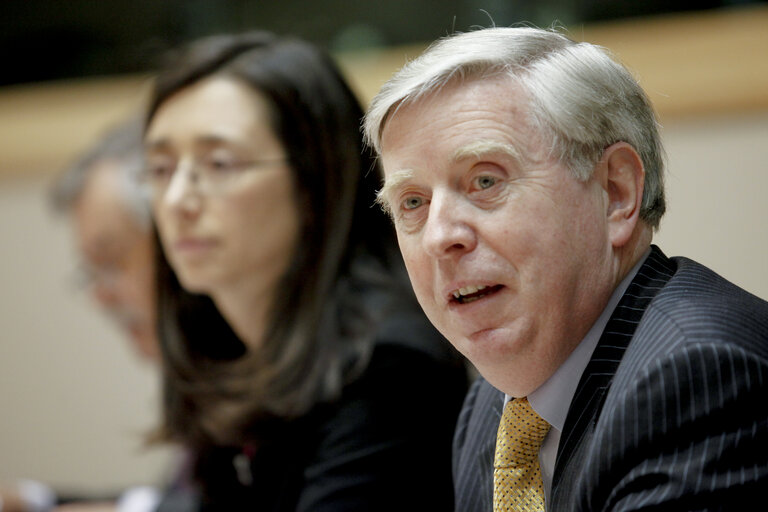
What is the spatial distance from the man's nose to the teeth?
5cm

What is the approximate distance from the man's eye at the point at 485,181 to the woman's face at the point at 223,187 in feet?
3.65

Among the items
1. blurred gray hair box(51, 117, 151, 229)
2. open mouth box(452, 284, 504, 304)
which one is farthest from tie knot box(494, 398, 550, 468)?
blurred gray hair box(51, 117, 151, 229)

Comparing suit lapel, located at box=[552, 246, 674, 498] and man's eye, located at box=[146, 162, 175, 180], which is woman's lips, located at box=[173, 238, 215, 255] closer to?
man's eye, located at box=[146, 162, 175, 180]

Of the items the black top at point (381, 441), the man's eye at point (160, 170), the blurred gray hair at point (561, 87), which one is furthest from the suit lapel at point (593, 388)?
the man's eye at point (160, 170)

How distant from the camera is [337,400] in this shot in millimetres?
2160

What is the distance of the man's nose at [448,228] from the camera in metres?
1.22

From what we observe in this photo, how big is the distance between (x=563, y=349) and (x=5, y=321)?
4.25 meters

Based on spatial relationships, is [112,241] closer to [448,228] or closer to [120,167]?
[120,167]

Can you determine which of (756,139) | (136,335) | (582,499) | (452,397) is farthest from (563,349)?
(136,335)

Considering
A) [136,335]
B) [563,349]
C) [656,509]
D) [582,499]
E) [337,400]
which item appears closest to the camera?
[656,509]

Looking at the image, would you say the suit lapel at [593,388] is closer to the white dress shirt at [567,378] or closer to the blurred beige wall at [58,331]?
the white dress shirt at [567,378]

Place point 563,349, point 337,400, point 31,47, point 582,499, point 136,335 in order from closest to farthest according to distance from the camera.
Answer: point 582,499 < point 563,349 < point 337,400 < point 136,335 < point 31,47

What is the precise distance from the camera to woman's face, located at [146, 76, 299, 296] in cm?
225

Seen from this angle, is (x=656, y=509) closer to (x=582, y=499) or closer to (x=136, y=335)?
(x=582, y=499)
